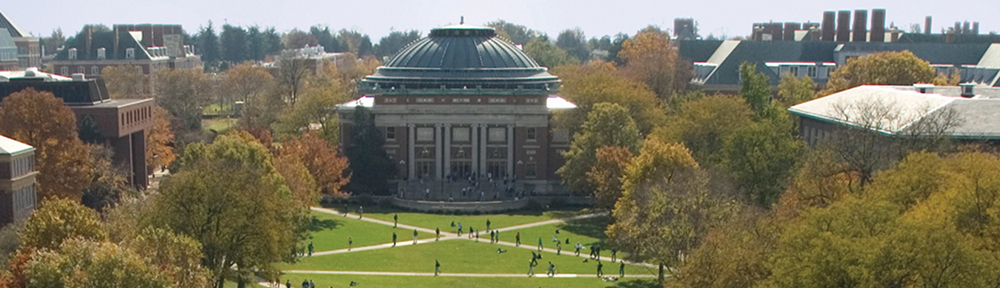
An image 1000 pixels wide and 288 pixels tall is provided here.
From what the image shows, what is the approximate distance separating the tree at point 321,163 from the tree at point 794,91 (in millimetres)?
42586

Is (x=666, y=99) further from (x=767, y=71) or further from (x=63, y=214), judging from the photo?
(x=63, y=214)

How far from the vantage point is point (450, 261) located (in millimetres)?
76188

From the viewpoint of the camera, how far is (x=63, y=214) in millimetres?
53969

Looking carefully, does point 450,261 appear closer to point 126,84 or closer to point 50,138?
point 50,138

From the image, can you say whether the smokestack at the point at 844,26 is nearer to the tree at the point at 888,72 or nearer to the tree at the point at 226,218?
the tree at the point at 888,72

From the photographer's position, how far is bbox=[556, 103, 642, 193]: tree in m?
97.2

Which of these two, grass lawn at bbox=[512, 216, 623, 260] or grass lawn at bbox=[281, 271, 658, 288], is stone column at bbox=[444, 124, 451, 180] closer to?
grass lawn at bbox=[512, 216, 623, 260]

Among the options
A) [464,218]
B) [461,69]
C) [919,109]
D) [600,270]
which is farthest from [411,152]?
[919,109]

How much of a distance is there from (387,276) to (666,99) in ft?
232

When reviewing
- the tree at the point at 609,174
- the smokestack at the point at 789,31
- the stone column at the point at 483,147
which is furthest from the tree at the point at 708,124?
the smokestack at the point at 789,31

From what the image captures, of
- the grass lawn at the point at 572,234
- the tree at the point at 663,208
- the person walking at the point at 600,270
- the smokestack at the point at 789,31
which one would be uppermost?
the smokestack at the point at 789,31

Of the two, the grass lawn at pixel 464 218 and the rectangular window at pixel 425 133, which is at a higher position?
the rectangular window at pixel 425 133

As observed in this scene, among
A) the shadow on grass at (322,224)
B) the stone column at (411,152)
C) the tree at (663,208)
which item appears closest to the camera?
the tree at (663,208)

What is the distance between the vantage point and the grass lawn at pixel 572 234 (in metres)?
82.8
